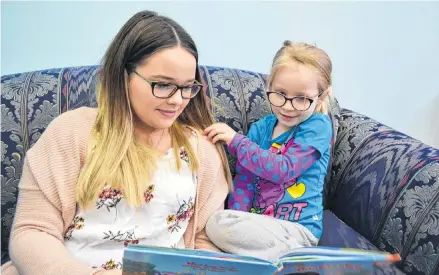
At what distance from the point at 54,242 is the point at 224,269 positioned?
430mm

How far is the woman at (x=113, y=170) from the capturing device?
42.2 inches

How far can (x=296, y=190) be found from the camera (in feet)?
4.58

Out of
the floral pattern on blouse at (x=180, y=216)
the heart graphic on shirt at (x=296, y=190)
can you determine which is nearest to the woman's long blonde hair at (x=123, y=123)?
the floral pattern on blouse at (x=180, y=216)

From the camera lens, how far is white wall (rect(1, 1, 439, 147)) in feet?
5.95

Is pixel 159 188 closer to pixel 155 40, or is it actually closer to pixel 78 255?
pixel 78 255

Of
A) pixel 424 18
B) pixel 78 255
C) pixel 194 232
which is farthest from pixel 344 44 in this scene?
pixel 78 255

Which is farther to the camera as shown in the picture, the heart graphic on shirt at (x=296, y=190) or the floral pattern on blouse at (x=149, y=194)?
the heart graphic on shirt at (x=296, y=190)

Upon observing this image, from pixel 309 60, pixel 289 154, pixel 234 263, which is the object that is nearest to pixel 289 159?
pixel 289 154

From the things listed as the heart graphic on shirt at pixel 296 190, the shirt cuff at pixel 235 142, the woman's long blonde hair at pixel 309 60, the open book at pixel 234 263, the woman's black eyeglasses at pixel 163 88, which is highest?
the woman's long blonde hair at pixel 309 60

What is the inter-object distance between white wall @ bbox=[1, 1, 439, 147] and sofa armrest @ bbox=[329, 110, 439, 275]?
1.99 feet

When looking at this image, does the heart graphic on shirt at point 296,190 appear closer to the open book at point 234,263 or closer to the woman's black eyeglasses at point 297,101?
the woman's black eyeglasses at point 297,101

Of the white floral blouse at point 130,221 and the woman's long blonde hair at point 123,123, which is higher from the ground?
the woman's long blonde hair at point 123,123

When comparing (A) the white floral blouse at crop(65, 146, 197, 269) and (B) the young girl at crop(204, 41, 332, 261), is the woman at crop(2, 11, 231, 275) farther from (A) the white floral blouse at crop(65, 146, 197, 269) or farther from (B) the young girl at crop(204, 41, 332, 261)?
(B) the young girl at crop(204, 41, 332, 261)

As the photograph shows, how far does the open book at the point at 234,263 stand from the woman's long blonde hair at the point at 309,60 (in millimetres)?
629
